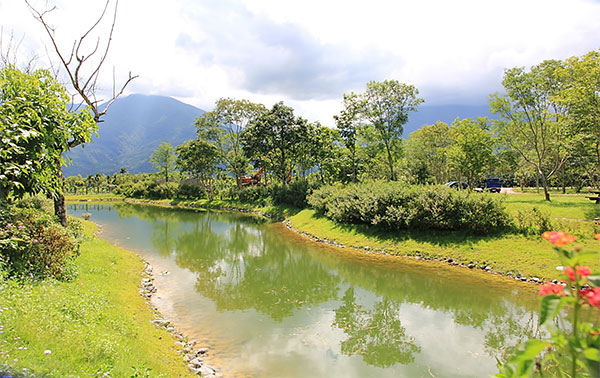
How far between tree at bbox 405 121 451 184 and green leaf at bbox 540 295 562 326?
4583 centimetres

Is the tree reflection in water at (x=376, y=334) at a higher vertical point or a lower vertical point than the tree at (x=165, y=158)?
lower

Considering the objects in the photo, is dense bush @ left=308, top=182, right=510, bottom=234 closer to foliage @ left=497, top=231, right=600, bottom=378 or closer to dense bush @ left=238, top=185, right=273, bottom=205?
foliage @ left=497, top=231, right=600, bottom=378

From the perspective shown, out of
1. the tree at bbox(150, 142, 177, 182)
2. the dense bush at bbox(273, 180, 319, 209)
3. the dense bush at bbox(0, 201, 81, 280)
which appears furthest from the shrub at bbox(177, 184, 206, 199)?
the dense bush at bbox(0, 201, 81, 280)

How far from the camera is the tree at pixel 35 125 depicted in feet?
21.0

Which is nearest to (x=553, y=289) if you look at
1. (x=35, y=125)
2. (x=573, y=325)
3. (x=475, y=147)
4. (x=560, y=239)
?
(x=573, y=325)

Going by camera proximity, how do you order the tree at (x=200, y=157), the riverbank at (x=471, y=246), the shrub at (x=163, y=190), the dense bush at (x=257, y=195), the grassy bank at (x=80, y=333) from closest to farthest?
the grassy bank at (x=80, y=333), the riverbank at (x=471, y=246), the dense bush at (x=257, y=195), the tree at (x=200, y=157), the shrub at (x=163, y=190)

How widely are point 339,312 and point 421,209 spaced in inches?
448

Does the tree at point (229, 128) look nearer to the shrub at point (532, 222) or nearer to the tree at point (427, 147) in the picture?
the tree at point (427, 147)

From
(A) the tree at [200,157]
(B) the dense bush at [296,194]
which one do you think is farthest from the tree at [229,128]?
(B) the dense bush at [296,194]

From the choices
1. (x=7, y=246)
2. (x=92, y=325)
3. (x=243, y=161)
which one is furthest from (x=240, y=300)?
(x=243, y=161)

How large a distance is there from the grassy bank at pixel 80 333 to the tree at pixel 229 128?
43.0m

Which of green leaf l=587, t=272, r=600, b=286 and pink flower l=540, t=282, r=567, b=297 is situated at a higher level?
green leaf l=587, t=272, r=600, b=286

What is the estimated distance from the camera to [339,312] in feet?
40.4

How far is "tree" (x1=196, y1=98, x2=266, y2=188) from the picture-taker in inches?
2100
